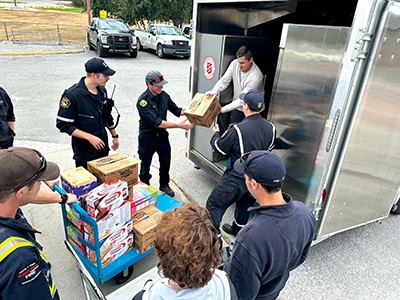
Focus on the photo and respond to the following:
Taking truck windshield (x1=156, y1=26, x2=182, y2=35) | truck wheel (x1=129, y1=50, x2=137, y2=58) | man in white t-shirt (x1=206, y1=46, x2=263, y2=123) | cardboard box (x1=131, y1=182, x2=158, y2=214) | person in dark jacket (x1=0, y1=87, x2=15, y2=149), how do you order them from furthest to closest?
truck windshield (x1=156, y1=26, x2=182, y2=35)
truck wheel (x1=129, y1=50, x2=137, y2=58)
man in white t-shirt (x1=206, y1=46, x2=263, y2=123)
person in dark jacket (x1=0, y1=87, x2=15, y2=149)
cardboard box (x1=131, y1=182, x2=158, y2=214)

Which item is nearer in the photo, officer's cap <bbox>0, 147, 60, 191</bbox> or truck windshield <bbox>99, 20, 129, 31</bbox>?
officer's cap <bbox>0, 147, 60, 191</bbox>

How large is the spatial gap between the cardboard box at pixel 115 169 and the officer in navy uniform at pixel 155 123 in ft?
3.11

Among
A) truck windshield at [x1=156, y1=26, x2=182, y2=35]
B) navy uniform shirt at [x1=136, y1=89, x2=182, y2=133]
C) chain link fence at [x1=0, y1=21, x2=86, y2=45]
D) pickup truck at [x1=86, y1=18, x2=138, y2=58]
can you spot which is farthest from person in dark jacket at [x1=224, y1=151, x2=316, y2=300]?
chain link fence at [x1=0, y1=21, x2=86, y2=45]

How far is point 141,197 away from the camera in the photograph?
2982 mm

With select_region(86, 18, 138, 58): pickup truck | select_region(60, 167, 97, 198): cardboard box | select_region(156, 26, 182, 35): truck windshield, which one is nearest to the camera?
select_region(60, 167, 97, 198): cardboard box

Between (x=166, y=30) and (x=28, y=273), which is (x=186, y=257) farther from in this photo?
(x=166, y=30)

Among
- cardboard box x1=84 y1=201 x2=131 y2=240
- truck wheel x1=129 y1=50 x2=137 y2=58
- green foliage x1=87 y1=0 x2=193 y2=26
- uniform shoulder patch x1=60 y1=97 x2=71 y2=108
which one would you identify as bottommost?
truck wheel x1=129 y1=50 x2=137 y2=58

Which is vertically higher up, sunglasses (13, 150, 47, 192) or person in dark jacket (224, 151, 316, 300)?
sunglasses (13, 150, 47, 192)

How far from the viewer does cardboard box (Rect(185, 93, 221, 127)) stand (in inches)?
140

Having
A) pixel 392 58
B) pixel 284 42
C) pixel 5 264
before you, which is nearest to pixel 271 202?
pixel 5 264

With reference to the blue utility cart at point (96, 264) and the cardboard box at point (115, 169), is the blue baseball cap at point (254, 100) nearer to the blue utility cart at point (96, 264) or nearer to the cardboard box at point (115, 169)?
the cardboard box at point (115, 169)

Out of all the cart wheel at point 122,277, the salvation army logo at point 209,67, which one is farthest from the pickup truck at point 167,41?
the cart wheel at point 122,277

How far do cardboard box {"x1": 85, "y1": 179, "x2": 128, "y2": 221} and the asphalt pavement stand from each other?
765 millimetres

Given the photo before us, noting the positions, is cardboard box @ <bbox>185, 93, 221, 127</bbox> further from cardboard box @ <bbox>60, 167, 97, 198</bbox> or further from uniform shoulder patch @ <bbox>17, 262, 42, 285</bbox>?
uniform shoulder patch @ <bbox>17, 262, 42, 285</bbox>
